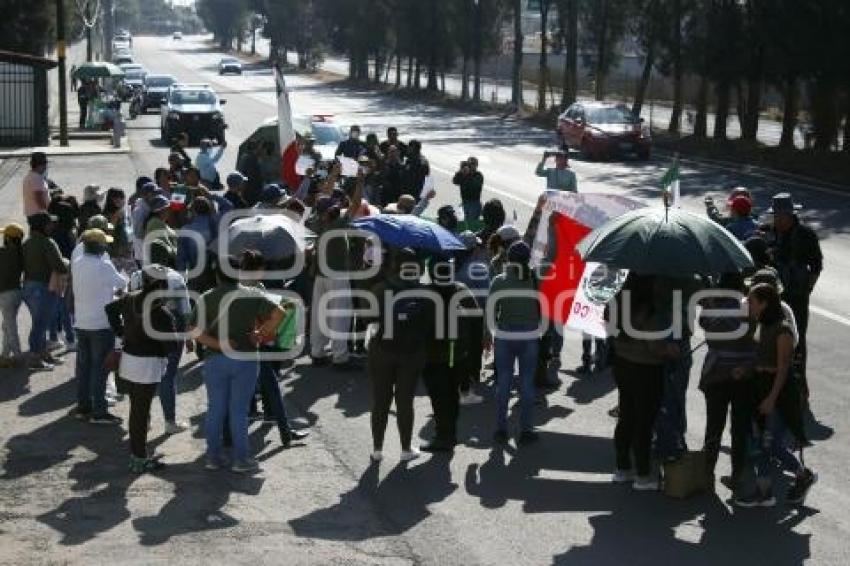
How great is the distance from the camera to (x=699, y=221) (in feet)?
34.5

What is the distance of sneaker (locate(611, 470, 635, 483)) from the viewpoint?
34.7 ft

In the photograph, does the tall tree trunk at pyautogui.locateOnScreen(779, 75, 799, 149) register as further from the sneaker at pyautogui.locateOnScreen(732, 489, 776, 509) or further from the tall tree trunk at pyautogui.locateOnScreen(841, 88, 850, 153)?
the sneaker at pyautogui.locateOnScreen(732, 489, 776, 509)

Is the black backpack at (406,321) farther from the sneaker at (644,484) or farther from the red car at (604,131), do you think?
the red car at (604,131)

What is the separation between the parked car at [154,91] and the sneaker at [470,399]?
158ft

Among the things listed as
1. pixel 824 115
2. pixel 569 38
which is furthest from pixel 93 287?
pixel 569 38

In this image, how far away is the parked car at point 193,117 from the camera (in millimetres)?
43438

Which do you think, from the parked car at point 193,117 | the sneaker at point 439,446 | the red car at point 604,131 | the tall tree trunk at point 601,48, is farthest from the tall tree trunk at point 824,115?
the sneaker at point 439,446

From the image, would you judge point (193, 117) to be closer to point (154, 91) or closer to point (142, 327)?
point (154, 91)

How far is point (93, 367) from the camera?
12141mm

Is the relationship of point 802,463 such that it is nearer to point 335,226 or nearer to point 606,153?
point 335,226

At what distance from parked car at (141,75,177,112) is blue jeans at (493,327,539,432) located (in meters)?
49.7

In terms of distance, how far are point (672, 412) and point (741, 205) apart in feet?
10.9

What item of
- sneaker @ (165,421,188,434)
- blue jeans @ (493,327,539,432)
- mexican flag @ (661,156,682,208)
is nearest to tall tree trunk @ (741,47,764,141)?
mexican flag @ (661,156,682,208)

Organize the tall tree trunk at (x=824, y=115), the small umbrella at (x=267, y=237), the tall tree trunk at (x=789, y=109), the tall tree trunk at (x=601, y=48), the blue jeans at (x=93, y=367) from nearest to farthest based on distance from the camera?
the blue jeans at (x=93, y=367) < the small umbrella at (x=267, y=237) < the tall tree trunk at (x=824, y=115) < the tall tree trunk at (x=789, y=109) < the tall tree trunk at (x=601, y=48)
